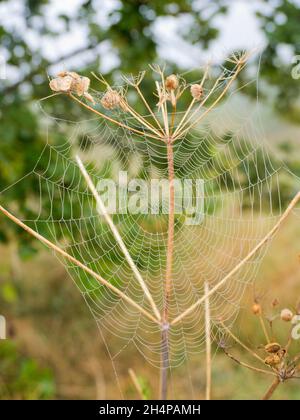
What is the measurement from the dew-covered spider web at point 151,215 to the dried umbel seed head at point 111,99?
104mm

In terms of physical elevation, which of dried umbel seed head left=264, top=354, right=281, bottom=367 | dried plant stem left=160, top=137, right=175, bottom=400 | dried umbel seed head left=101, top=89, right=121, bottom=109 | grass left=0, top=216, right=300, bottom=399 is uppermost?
dried umbel seed head left=101, top=89, right=121, bottom=109

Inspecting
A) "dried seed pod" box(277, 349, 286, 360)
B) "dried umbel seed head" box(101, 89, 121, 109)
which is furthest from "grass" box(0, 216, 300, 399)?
"dried umbel seed head" box(101, 89, 121, 109)

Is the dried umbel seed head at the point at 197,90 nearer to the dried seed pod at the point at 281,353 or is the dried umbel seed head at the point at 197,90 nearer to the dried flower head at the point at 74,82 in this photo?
the dried flower head at the point at 74,82

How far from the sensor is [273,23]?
2.52 metres

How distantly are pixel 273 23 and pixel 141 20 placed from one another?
632 mm

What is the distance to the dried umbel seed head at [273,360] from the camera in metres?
0.65

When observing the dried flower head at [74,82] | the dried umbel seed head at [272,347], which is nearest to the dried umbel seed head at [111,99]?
the dried flower head at [74,82]

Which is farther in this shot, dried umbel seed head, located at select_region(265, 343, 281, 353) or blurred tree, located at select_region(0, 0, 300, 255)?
blurred tree, located at select_region(0, 0, 300, 255)

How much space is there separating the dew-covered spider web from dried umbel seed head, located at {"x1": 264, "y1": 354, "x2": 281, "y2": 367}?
139mm

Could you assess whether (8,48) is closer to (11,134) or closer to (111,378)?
(11,134)

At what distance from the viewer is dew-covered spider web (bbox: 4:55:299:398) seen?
1.17m

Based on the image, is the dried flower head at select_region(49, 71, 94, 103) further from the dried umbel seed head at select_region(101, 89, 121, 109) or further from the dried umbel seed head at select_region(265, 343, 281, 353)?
the dried umbel seed head at select_region(265, 343, 281, 353)
